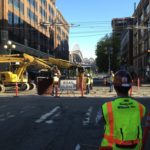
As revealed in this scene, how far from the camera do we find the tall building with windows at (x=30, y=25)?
66.2 metres

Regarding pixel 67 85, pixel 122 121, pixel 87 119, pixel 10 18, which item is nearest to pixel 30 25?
pixel 10 18

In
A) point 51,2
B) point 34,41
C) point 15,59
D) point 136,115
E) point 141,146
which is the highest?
point 51,2

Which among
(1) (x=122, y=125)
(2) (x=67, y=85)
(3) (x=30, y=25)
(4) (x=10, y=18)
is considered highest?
(3) (x=30, y=25)

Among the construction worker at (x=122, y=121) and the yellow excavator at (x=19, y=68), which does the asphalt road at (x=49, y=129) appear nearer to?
the construction worker at (x=122, y=121)

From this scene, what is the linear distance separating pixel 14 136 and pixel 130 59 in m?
112

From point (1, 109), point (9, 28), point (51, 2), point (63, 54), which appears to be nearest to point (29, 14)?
point (9, 28)

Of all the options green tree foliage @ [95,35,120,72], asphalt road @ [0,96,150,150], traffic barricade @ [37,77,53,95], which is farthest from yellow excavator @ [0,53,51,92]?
green tree foliage @ [95,35,120,72]

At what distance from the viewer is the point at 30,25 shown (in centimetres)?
8419

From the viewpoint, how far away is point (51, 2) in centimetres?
11469

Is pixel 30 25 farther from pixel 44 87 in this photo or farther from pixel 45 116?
pixel 45 116

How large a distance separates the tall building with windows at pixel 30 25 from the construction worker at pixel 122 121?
43.1 metres

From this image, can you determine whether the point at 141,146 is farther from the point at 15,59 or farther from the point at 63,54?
the point at 63,54

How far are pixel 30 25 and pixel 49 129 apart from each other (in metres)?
72.9

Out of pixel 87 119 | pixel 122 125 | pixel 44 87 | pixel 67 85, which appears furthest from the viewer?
pixel 44 87
